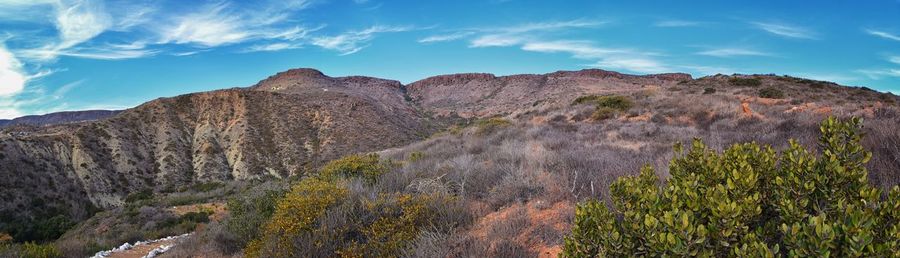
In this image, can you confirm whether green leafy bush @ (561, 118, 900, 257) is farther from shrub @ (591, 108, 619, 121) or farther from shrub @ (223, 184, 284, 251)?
shrub @ (591, 108, 619, 121)

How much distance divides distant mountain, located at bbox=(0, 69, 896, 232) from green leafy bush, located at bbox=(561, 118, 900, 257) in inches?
645

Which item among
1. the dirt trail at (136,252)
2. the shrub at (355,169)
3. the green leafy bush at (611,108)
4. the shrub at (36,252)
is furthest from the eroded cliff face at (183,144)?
the shrub at (355,169)

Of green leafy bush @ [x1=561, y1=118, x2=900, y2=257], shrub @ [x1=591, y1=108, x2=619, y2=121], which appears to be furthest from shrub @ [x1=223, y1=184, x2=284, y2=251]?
shrub @ [x1=591, y1=108, x2=619, y2=121]

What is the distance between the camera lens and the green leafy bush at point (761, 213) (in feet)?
7.10

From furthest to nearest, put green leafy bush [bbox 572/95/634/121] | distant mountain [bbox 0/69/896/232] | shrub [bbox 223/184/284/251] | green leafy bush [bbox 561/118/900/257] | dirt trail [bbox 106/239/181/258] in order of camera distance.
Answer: distant mountain [bbox 0/69/896/232] → green leafy bush [bbox 572/95/634/121] → dirt trail [bbox 106/239/181/258] → shrub [bbox 223/184/284/251] → green leafy bush [bbox 561/118/900/257]

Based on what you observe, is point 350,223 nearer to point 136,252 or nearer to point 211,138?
point 136,252

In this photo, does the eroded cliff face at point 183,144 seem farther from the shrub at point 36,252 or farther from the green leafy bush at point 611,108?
the green leafy bush at point 611,108

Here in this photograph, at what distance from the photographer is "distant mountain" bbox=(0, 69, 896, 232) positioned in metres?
32.4

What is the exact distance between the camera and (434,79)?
131 metres

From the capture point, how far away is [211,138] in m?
50.4

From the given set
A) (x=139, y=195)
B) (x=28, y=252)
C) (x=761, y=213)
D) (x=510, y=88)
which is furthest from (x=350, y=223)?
(x=510, y=88)

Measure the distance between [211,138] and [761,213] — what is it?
56.3 m

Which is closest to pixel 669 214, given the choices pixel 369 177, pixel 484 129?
pixel 369 177

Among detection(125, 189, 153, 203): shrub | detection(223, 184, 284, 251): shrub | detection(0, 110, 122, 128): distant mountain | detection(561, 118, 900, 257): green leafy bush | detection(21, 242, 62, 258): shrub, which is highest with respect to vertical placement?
detection(0, 110, 122, 128): distant mountain
